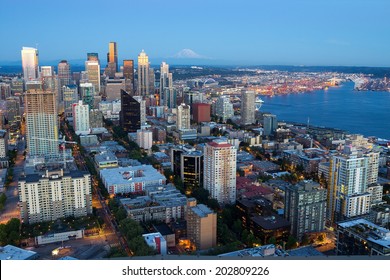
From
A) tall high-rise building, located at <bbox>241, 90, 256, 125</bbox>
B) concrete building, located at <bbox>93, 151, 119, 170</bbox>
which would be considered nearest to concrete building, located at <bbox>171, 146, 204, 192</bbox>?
concrete building, located at <bbox>93, 151, 119, 170</bbox>

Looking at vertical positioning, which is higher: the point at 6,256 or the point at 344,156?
the point at 344,156

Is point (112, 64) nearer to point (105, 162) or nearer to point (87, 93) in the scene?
point (87, 93)

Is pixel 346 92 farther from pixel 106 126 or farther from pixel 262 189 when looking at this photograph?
pixel 262 189

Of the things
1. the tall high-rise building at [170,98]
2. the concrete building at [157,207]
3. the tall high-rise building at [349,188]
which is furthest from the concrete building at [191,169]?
the tall high-rise building at [170,98]

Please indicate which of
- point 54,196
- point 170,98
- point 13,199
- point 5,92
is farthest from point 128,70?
point 54,196

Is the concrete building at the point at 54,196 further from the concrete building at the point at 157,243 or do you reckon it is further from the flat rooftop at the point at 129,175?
the concrete building at the point at 157,243

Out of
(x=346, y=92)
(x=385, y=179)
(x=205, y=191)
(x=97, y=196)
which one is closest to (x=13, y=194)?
(x=97, y=196)
